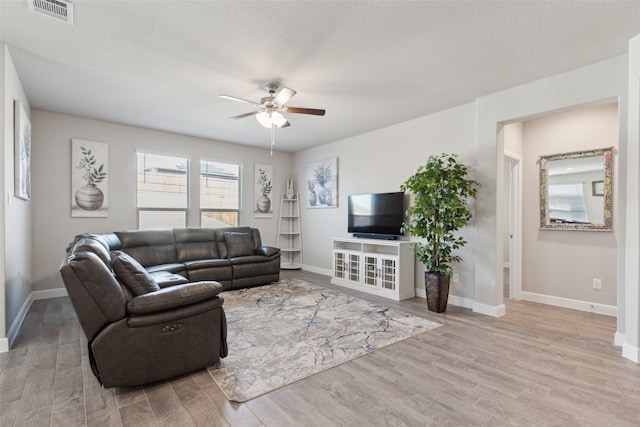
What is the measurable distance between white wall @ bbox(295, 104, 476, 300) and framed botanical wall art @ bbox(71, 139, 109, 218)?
3651 mm

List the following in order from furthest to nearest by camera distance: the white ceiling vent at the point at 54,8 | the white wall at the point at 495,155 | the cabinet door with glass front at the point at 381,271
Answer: the cabinet door with glass front at the point at 381,271 < the white wall at the point at 495,155 < the white ceiling vent at the point at 54,8

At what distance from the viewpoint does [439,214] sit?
151 inches

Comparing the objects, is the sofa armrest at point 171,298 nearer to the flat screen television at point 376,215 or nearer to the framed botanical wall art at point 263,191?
the flat screen television at point 376,215

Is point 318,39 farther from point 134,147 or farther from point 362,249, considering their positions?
point 134,147

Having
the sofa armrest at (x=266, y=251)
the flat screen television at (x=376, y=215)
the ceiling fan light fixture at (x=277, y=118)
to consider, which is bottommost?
the sofa armrest at (x=266, y=251)

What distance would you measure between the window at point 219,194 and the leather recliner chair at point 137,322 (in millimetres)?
3652

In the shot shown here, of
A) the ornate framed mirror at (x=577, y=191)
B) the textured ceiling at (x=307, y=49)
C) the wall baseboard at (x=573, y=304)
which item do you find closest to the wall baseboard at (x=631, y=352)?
the wall baseboard at (x=573, y=304)

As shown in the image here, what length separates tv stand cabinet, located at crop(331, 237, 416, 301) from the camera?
4379 mm

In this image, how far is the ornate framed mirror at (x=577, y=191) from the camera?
149 inches

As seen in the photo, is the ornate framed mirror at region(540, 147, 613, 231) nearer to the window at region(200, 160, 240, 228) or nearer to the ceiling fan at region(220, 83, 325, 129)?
the ceiling fan at region(220, 83, 325, 129)

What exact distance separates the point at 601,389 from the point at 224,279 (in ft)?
14.1

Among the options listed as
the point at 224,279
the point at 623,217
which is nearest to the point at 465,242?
the point at 623,217

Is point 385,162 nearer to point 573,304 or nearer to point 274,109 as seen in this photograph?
point 274,109

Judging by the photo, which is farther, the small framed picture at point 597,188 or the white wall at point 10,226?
the small framed picture at point 597,188
